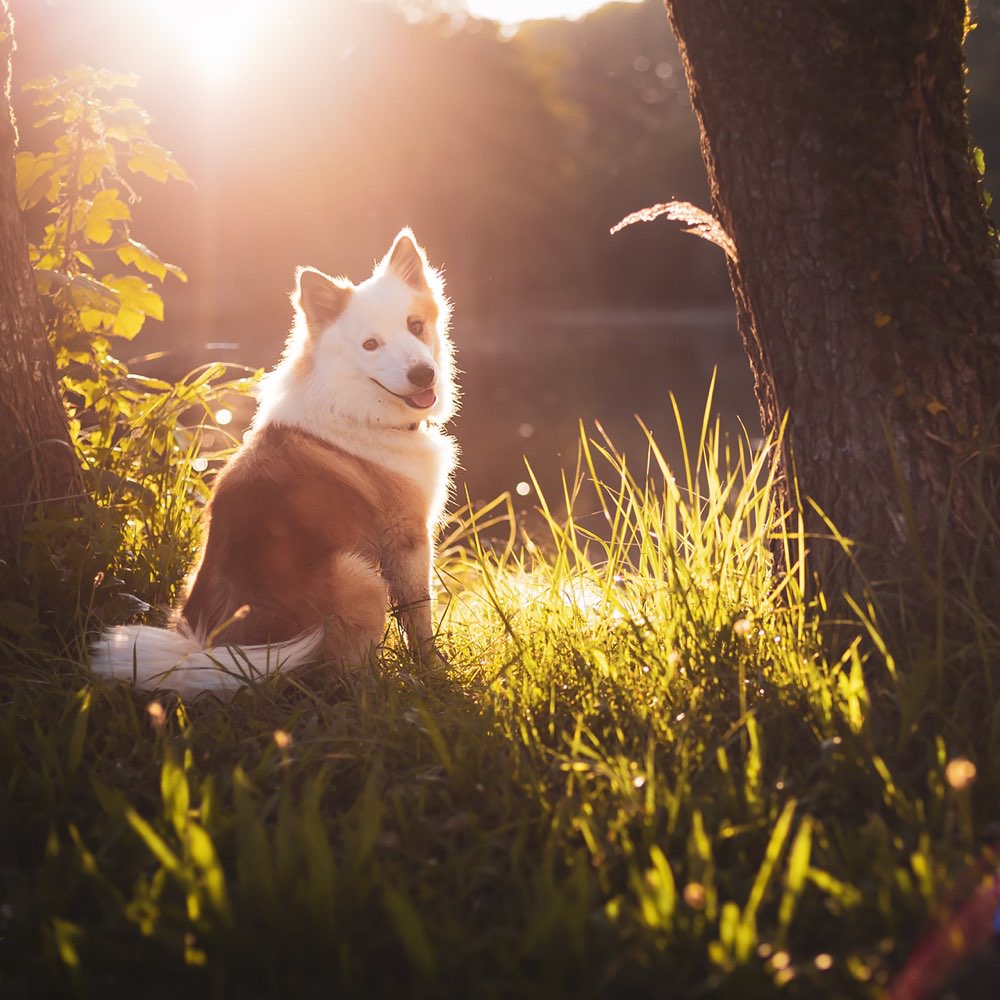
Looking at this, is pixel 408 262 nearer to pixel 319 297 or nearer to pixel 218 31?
pixel 319 297

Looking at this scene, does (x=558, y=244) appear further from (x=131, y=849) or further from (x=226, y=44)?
(x=131, y=849)

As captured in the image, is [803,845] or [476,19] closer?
[803,845]

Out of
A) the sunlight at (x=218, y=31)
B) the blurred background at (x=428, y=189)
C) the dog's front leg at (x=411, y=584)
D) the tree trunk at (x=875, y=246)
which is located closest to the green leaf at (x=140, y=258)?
the dog's front leg at (x=411, y=584)

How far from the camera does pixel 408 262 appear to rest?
13.1 ft

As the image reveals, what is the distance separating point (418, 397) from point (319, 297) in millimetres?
538

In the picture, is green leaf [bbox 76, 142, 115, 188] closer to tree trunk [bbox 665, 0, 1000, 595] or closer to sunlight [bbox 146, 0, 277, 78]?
tree trunk [bbox 665, 0, 1000, 595]

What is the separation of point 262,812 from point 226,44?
34.1m

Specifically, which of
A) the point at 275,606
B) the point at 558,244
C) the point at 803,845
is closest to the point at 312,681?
the point at 275,606

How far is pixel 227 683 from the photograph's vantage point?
9.34 ft

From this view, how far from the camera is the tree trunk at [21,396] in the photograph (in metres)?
3.46

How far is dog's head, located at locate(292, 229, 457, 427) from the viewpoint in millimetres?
3721

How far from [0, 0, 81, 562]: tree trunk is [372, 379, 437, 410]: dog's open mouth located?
1.14 m

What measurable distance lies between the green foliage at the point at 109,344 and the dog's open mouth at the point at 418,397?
931mm

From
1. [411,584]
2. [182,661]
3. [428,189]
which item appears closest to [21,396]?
[182,661]
